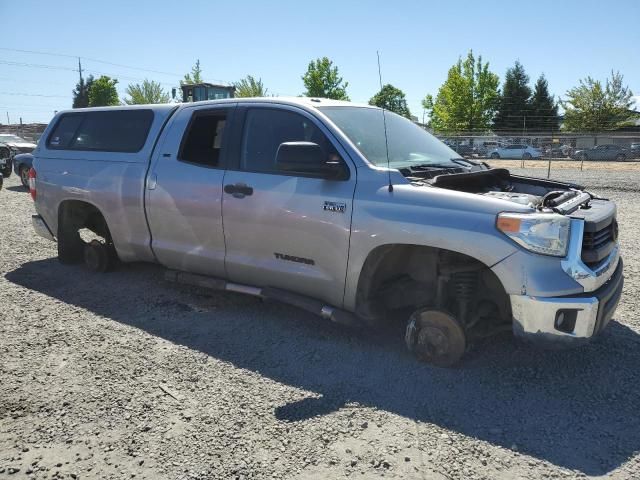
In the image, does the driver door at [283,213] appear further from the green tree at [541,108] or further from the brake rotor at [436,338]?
the green tree at [541,108]

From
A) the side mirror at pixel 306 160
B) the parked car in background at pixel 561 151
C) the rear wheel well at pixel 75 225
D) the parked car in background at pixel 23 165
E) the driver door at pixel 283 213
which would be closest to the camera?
the side mirror at pixel 306 160

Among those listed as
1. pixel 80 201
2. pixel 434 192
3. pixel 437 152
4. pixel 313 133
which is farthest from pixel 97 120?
pixel 434 192

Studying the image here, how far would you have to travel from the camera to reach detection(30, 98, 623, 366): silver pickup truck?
3234mm

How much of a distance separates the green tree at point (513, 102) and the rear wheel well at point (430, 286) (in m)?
55.9

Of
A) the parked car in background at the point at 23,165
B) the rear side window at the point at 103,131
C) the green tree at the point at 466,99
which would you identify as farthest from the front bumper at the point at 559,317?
the green tree at the point at 466,99

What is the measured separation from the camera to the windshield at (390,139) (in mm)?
4099

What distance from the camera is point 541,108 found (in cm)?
6022

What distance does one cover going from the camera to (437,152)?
4703 millimetres

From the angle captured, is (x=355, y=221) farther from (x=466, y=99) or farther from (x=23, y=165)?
(x=466, y=99)

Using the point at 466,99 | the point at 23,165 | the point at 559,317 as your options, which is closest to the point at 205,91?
the point at 23,165

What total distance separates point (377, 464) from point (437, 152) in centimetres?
289

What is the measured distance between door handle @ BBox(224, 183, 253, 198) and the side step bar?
0.78 meters

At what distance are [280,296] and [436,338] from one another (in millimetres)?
1283

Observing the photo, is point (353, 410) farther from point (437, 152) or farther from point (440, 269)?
point (437, 152)
